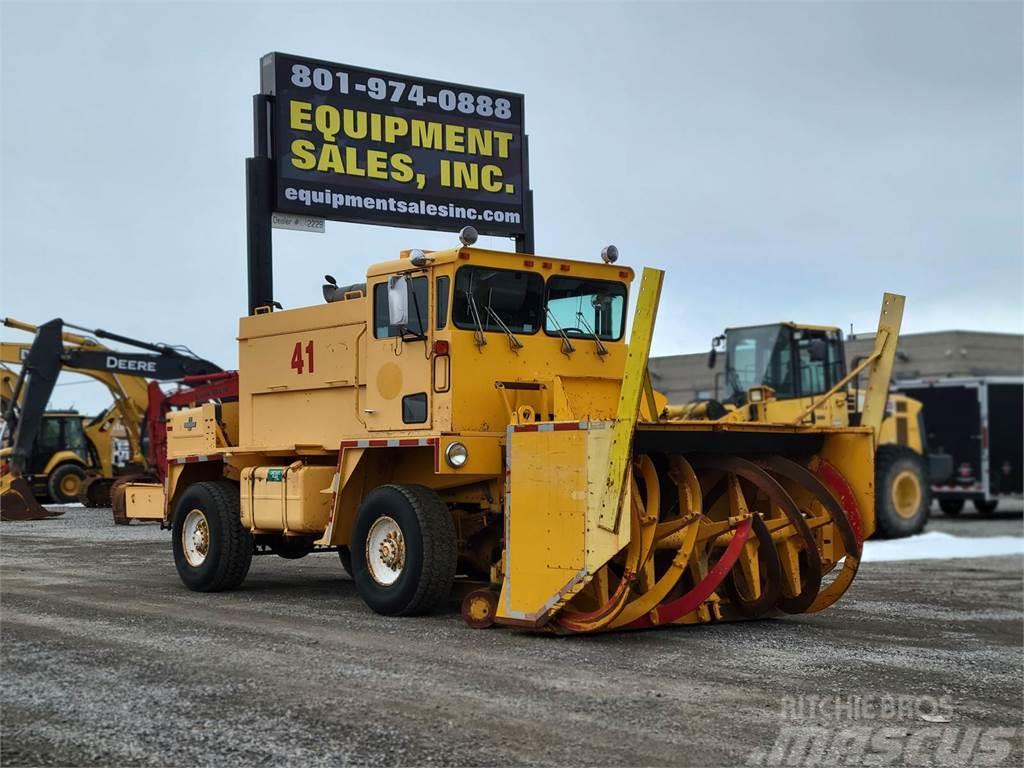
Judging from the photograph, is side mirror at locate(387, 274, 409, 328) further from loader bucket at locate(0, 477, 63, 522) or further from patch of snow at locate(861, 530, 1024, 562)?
loader bucket at locate(0, 477, 63, 522)

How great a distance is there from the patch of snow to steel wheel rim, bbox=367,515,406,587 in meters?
8.88

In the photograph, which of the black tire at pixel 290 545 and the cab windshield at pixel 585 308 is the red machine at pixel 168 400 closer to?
the black tire at pixel 290 545

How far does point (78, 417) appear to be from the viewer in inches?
1406

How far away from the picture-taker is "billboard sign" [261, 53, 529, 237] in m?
16.5

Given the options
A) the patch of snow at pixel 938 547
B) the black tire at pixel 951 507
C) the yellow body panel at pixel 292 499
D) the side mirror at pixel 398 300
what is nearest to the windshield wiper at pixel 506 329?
the side mirror at pixel 398 300

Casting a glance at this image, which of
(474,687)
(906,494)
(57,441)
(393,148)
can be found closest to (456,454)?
(474,687)

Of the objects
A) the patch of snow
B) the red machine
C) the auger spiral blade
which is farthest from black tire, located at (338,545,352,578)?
the patch of snow

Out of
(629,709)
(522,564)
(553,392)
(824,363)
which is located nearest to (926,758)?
(629,709)

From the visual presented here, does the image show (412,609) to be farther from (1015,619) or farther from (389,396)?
(1015,619)

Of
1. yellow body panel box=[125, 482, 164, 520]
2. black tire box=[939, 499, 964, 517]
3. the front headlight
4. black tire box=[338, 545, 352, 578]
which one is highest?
the front headlight

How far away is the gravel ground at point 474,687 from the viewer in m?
6.29

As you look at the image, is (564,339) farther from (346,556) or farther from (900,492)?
(900,492)

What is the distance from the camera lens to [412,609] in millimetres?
10766

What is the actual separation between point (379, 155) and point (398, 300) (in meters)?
6.66
